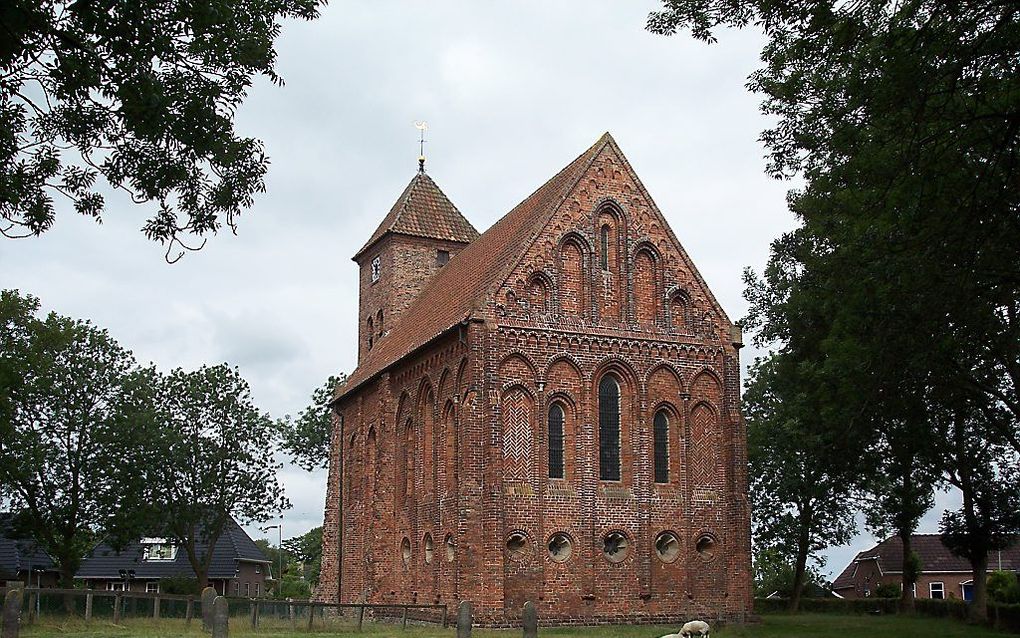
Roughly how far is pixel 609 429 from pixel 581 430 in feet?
3.21

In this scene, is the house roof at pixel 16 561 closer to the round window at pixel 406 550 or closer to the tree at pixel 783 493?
the round window at pixel 406 550

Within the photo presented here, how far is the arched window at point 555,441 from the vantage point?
2888 cm

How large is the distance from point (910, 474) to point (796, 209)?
8.76 metres

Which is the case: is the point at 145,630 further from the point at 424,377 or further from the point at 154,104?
the point at 154,104

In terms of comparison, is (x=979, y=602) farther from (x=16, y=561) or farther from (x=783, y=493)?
(x=16, y=561)

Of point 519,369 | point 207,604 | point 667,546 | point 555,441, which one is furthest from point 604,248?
point 207,604

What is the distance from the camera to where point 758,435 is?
134 feet

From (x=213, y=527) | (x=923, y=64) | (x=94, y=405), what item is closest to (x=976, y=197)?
(x=923, y=64)

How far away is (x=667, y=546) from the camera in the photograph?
1158 inches

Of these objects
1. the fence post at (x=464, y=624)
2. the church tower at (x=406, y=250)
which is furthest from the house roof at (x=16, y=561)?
the fence post at (x=464, y=624)

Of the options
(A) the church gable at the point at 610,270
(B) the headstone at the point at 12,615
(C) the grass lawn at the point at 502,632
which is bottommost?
(C) the grass lawn at the point at 502,632

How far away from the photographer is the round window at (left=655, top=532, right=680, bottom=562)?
29266mm

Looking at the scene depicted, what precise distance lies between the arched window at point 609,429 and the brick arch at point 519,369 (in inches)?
84.5

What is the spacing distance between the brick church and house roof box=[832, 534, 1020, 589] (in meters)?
32.2
